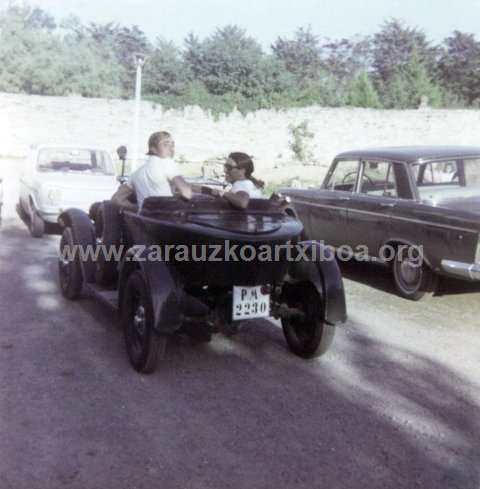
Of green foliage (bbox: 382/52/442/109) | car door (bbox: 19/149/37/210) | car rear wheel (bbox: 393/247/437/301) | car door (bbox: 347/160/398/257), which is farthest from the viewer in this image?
green foliage (bbox: 382/52/442/109)

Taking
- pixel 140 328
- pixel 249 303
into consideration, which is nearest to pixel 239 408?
pixel 249 303

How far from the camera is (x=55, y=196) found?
9797mm

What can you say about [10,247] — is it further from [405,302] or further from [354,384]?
[354,384]

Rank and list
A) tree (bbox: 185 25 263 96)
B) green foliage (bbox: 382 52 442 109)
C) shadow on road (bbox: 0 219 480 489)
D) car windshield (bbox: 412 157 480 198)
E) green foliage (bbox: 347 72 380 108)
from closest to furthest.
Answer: shadow on road (bbox: 0 219 480 489) → car windshield (bbox: 412 157 480 198) → green foliage (bbox: 347 72 380 108) → tree (bbox: 185 25 263 96) → green foliage (bbox: 382 52 442 109)

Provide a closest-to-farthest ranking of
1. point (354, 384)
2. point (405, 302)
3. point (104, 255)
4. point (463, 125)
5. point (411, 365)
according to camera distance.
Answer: point (354, 384), point (411, 365), point (104, 255), point (405, 302), point (463, 125)

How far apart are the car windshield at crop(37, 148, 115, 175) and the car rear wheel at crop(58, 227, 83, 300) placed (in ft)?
13.2

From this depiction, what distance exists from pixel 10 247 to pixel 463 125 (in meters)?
24.5

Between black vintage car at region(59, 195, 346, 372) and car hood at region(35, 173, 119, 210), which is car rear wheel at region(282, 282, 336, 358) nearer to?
black vintage car at region(59, 195, 346, 372)

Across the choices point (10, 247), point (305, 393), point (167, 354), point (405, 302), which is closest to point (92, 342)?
point (167, 354)

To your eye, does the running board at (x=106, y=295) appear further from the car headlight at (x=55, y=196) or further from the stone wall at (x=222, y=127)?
the stone wall at (x=222, y=127)

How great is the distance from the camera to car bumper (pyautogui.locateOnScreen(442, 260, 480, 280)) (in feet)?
20.5

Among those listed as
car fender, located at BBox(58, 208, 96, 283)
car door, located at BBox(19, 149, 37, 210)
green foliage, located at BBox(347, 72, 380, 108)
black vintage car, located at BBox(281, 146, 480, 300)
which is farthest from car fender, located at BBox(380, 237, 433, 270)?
green foliage, located at BBox(347, 72, 380, 108)

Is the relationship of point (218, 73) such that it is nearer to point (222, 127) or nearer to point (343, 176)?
point (222, 127)

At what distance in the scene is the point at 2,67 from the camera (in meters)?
44.0
